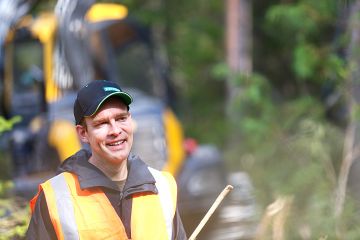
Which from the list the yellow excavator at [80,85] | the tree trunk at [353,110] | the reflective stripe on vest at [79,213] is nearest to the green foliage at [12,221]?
the reflective stripe on vest at [79,213]

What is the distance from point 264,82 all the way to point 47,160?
2.74 meters

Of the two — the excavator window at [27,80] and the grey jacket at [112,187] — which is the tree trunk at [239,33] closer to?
the excavator window at [27,80]

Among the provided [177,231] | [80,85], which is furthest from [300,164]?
[177,231]

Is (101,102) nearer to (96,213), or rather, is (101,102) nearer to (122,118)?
(122,118)

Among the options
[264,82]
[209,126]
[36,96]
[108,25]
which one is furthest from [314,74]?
[209,126]

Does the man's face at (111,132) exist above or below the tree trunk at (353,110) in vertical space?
above

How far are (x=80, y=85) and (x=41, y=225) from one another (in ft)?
24.1

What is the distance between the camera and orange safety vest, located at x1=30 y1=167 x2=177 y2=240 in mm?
3564

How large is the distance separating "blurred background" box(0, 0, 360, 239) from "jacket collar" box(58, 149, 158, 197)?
71 centimetres

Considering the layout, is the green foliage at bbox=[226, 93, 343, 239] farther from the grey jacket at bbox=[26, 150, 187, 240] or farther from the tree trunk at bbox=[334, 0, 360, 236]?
the grey jacket at bbox=[26, 150, 187, 240]

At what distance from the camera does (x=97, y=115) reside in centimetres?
367

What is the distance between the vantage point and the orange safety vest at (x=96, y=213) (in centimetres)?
356

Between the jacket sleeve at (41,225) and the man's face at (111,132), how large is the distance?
308mm

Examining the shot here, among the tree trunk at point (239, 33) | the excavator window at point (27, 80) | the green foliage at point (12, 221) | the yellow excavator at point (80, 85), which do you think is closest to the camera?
the green foliage at point (12, 221)
